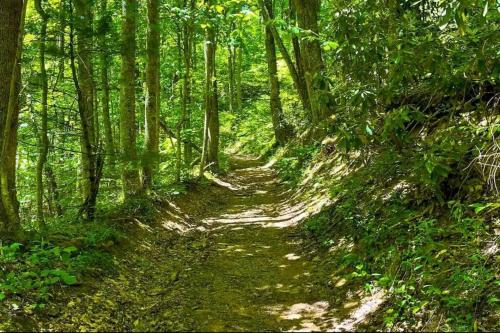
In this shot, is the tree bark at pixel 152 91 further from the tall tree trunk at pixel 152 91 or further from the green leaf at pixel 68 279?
the green leaf at pixel 68 279

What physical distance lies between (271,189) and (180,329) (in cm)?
1057

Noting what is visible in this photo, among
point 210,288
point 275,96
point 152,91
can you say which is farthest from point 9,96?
point 275,96

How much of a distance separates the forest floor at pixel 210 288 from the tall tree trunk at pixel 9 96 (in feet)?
4.89

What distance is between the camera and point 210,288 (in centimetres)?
583

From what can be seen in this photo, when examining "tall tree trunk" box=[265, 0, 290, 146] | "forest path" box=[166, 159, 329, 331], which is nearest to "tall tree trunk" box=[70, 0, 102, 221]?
"forest path" box=[166, 159, 329, 331]

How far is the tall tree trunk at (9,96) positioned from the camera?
5559 millimetres

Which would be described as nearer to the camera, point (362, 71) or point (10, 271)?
point (10, 271)

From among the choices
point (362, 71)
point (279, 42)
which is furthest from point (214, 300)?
point (279, 42)

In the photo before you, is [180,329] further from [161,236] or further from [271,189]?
[271,189]

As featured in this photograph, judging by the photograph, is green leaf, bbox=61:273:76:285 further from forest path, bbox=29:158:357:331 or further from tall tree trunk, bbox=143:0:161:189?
tall tree trunk, bbox=143:0:161:189

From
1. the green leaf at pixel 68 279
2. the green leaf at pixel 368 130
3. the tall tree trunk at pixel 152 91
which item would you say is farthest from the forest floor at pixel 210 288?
the green leaf at pixel 368 130

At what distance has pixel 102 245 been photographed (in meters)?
6.55

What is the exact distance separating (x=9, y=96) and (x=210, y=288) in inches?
152

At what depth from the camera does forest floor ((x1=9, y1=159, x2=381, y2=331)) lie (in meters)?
4.61
